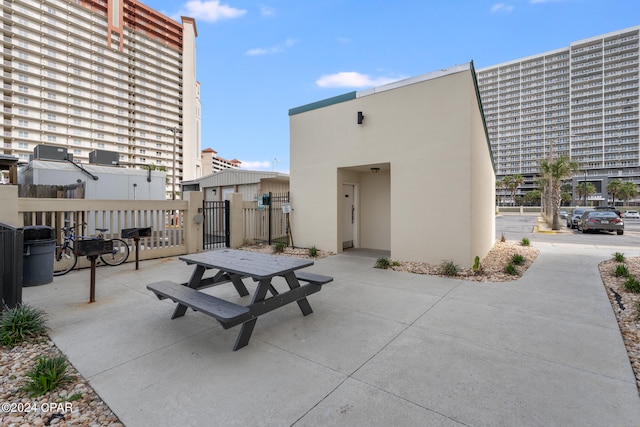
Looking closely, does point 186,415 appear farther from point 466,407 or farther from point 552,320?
point 552,320

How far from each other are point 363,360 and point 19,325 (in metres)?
3.72

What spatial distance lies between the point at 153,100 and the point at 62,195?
84.4 metres

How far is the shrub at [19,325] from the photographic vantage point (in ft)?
9.84

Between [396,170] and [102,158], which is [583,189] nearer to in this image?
[396,170]

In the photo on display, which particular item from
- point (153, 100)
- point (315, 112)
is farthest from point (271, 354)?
point (153, 100)

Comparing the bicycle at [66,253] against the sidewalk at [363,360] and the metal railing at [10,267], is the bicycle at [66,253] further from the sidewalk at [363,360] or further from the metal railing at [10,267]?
the metal railing at [10,267]

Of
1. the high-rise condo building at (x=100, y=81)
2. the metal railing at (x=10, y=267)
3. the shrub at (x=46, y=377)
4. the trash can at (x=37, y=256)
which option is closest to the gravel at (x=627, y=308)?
the shrub at (x=46, y=377)

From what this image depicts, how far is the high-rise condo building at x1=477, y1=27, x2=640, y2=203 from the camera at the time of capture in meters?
84.3

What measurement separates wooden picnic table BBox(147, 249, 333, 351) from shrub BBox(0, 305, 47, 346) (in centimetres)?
115

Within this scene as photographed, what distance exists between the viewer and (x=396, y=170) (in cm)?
754

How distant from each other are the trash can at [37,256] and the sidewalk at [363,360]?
12.0 inches

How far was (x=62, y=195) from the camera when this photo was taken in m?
9.59

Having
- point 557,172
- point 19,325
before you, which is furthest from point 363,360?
point 557,172

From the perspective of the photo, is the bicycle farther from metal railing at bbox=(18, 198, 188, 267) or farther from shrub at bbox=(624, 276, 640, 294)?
shrub at bbox=(624, 276, 640, 294)
